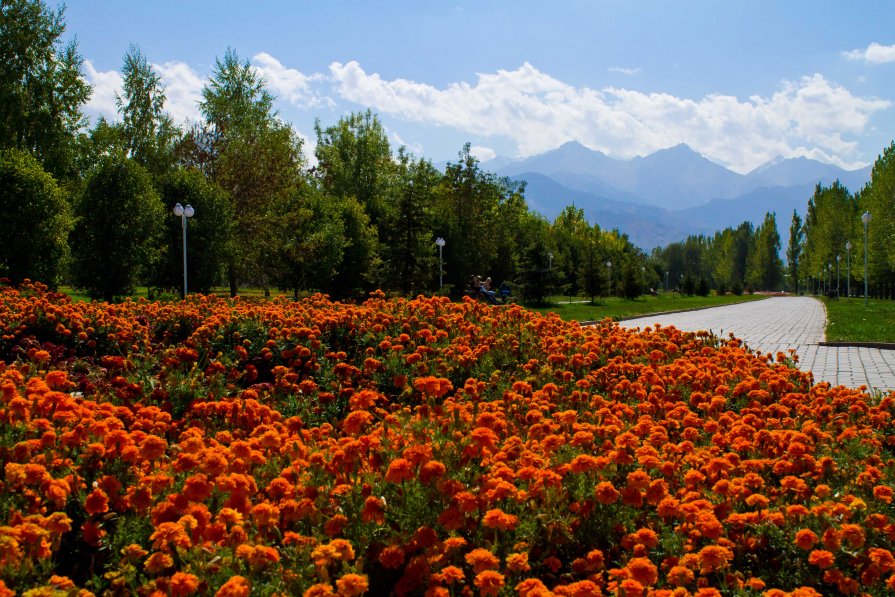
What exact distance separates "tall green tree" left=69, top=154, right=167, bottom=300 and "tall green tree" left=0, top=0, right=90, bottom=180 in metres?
7.24

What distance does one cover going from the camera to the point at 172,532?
226cm

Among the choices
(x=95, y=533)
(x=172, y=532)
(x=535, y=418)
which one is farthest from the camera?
(x=535, y=418)

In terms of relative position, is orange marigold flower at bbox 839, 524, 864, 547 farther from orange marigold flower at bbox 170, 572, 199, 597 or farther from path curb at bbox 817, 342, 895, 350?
path curb at bbox 817, 342, 895, 350

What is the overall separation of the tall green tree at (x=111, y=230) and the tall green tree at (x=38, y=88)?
7.24 m

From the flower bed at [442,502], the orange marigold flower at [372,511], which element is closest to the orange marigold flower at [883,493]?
the flower bed at [442,502]

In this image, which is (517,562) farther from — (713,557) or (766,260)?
(766,260)

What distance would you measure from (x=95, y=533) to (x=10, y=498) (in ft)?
1.30

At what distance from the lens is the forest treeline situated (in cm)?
2048

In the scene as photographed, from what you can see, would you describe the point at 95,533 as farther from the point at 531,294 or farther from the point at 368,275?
the point at 531,294

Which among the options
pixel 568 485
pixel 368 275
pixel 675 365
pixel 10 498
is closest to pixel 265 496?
pixel 10 498

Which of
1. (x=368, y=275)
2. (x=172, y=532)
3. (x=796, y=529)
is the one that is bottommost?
(x=796, y=529)

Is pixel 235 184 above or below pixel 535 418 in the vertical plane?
above

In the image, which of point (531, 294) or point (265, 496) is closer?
point (265, 496)

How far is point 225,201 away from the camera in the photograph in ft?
82.7
